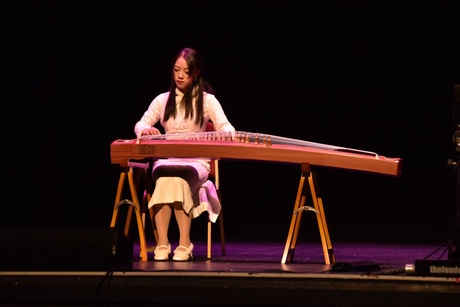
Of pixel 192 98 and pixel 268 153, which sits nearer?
pixel 268 153

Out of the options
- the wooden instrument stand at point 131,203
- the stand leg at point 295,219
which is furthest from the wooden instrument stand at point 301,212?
the wooden instrument stand at point 131,203

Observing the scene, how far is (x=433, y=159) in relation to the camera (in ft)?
18.1

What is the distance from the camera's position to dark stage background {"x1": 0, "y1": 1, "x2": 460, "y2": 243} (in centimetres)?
545

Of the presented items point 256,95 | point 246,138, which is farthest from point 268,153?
point 256,95

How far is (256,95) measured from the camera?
571 centimetres

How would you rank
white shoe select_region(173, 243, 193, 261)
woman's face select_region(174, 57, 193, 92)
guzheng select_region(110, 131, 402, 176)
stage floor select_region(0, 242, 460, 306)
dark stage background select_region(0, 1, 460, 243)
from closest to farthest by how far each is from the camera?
stage floor select_region(0, 242, 460, 306) < guzheng select_region(110, 131, 402, 176) < white shoe select_region(173, 243, 193, 261) < woman's face select_region(174, 57, 193, 92) < dark stage background select_region(0, 1, 460, 243)

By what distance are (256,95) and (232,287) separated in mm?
2628

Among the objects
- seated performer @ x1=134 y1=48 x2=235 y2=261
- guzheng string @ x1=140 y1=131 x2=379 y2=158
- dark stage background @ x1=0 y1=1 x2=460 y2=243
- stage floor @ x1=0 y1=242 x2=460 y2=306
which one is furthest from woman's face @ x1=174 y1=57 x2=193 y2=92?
dark stage background @ x1=0 y1=1 x2=460 y2=243

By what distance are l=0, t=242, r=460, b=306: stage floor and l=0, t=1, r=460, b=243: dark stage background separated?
208cm

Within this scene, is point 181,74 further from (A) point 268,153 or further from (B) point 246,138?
(A) point 268,153

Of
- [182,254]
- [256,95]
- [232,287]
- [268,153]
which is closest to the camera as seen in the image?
[232,287]

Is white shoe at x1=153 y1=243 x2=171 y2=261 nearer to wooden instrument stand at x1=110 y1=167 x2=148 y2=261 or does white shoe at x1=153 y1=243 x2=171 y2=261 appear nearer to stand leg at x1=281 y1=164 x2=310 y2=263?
wooden instrument stand at x1=110 y1=167 x2=148 y2=261

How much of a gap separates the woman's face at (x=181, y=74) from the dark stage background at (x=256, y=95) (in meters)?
1.41

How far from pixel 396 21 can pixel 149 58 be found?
1815 millimetres
